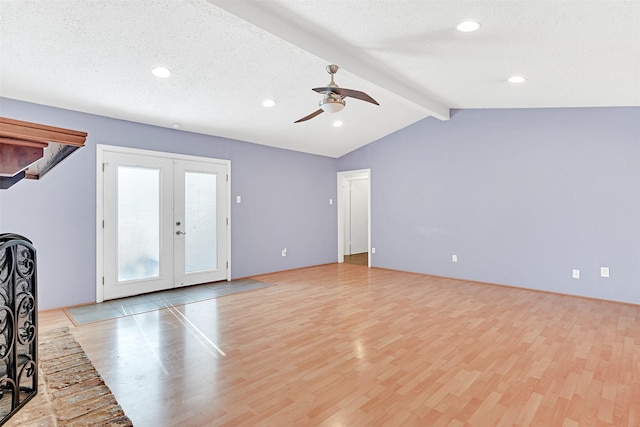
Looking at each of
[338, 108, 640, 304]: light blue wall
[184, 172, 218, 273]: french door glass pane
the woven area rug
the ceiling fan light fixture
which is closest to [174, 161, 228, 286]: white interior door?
[184, 172, 218, 273]: french door glass pane

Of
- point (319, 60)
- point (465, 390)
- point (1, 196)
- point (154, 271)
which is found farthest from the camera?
point (154, 271)

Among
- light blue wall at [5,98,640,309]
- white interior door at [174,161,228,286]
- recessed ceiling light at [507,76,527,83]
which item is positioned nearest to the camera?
recessed ceiling light at [507,76,527,83]

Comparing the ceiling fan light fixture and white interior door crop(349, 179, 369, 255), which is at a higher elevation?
the ceiling fan light fixture

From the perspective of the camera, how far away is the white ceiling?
2.47m

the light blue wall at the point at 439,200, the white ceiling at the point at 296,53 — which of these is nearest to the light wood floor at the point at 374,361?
the light blue wall at the point at 439,200

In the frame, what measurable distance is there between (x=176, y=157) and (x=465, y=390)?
4742 mm

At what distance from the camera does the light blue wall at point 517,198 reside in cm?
447

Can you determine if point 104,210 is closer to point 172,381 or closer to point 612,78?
point 172,381

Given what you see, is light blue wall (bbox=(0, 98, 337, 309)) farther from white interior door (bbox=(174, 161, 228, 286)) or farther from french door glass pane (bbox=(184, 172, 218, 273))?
french door glass pane (bbox=(184, 172, 218, 273))

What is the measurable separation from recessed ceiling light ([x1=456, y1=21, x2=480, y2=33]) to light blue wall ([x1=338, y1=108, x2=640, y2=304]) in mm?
3108

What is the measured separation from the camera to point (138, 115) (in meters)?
→ 4.53

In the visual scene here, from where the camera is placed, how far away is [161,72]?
3475 mm

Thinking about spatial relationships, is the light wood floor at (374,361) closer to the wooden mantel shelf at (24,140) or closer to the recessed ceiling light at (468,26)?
the wooden mantel shelf at (24,140)

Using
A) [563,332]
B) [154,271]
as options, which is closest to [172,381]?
[154,271]
